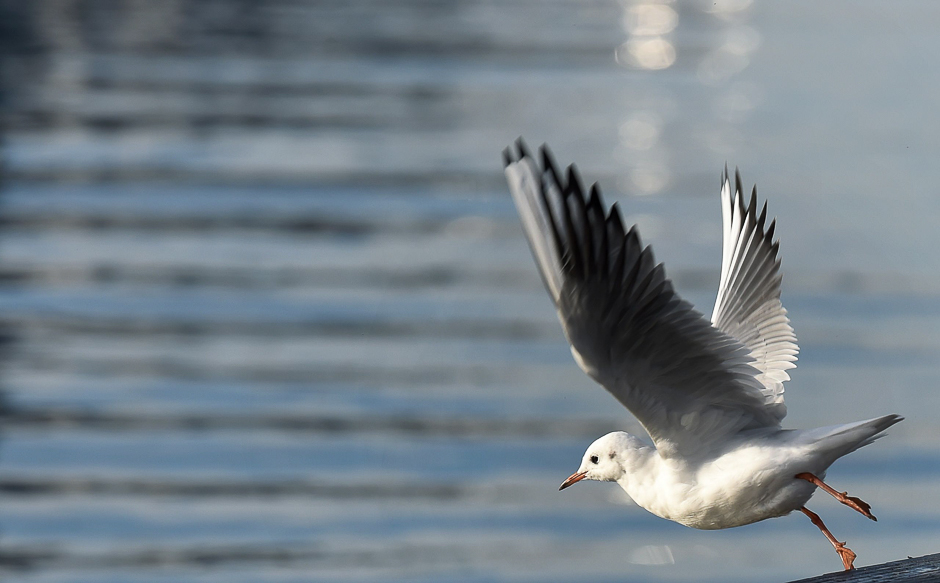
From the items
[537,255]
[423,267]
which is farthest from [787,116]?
[537,255]

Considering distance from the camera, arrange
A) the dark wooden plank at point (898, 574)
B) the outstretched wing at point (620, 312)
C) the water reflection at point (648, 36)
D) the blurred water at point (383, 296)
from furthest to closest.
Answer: the water reflection at point (648, 36) < the blurred water at point (383, 296) < the outstretched wing at point (620, 312) < the dark wooden plank at point (898, 574)

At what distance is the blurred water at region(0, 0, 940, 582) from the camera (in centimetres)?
1099

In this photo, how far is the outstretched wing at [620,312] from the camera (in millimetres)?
4332

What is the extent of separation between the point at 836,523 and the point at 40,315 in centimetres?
861

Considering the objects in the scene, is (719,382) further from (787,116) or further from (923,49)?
(923,49)

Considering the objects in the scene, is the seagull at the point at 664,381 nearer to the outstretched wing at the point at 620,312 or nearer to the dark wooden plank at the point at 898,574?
the outstretched wing at the point at 620,312

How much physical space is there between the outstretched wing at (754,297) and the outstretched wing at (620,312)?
2.58ft

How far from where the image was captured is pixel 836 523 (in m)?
11.0

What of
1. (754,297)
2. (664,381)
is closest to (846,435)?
(664,381)

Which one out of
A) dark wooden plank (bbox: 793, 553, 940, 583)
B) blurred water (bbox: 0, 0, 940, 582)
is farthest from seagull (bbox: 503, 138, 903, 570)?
blurred water (bbox: 0, 0, 940, 582)

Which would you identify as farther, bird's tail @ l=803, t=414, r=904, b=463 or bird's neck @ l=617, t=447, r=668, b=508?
bird's neck @ l=617, t=447, r=668, b=508

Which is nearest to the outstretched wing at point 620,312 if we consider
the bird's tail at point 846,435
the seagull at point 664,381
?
the seagull at point 664,381

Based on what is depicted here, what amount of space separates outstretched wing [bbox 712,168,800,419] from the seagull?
0.04 m

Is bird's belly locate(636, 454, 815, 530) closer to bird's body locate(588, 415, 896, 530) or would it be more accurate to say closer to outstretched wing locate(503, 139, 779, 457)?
bird's body locate(588, 415, 896, 530)
